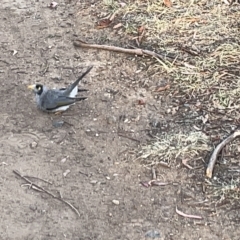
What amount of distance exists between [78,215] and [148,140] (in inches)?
36.0

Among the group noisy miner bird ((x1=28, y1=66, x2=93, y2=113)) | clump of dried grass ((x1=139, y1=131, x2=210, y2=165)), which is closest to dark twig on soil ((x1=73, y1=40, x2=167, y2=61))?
noisy miner bird ((x1=28, y1=66, x2=93, y2=113))

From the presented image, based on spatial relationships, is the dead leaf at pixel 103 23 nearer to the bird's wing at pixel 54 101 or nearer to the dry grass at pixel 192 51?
the dry grass at pixel 192 51

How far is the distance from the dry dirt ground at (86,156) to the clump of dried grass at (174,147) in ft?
0.30

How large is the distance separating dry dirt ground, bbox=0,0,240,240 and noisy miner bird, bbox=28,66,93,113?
0.08 meters

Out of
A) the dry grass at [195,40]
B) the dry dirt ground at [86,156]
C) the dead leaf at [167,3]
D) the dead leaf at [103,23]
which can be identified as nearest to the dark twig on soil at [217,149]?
the dry dirt ground at [86,156]

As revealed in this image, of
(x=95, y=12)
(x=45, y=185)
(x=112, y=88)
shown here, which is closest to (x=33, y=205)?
(x=45, y=185)

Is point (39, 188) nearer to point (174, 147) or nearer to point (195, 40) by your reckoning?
point (174, 147)

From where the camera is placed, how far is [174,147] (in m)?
4.82

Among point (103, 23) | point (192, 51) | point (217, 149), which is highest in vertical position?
point (217, 149)

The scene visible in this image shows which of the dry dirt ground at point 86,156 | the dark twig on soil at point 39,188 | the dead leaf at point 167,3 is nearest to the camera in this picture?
the dry dirt ground at point 86,156

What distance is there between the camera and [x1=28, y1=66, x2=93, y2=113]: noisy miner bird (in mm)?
5234

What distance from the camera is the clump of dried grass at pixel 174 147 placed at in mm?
4750

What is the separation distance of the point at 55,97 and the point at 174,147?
1.05 m

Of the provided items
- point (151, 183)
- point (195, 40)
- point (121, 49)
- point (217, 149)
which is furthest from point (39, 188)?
point (195, 40)
